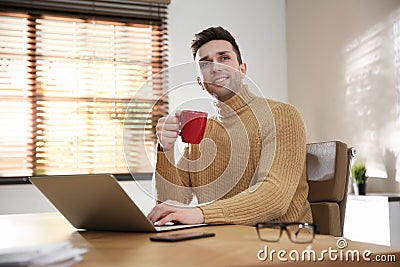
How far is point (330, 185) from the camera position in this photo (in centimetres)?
179

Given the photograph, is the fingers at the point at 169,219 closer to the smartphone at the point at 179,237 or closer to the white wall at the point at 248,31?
the smartphone at the point at 179,237

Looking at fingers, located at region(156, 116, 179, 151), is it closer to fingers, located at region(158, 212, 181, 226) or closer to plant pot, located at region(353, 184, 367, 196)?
fingers, located at region(158, 212, 181, 226)

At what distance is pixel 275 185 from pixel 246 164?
119 mm

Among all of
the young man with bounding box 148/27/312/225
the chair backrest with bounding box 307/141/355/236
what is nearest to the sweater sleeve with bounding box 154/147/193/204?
the young man with bounding box 148/27/312/225

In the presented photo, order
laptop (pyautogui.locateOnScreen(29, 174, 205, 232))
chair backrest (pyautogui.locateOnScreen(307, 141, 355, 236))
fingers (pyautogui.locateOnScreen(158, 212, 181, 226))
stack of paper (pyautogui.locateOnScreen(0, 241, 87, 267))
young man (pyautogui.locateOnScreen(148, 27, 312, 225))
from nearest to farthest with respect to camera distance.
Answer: stack of paper (pyautogui.locateOnScreen(0, 241, 87, 267)) < laptop (pyautogui.locateOnScreen(29, 174, 205, 232)) < fingers (pyautogui.locateOnScreen(158, 212, 181, 226)) < young man (pyautogui.locateOnScreen(148, 27, 312, 225)) < chair backrest (pyautogui.locateOnScreen(307, 141, 355, 236))

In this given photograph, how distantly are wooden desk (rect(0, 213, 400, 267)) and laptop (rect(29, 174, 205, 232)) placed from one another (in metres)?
0.03

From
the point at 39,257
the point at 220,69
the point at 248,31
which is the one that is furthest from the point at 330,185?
the point at 248,31

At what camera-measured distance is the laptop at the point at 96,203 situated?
99 centimetres

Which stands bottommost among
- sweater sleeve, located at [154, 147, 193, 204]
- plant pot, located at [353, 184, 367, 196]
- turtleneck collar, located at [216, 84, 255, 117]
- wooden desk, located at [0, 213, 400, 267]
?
plant pot, located at [353, 184, 367, 196]

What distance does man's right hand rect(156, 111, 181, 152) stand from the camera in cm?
125

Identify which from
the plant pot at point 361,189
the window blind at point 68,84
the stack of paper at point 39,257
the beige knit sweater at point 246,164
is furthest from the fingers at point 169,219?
the window blind at point 68,84

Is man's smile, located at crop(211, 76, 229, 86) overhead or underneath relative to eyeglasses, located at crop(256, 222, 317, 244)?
overhead

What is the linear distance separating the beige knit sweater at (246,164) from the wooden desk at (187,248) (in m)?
0.24

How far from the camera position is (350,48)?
3457mm
